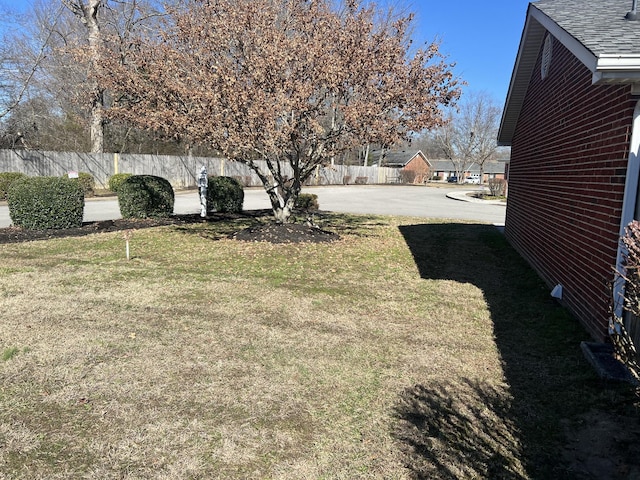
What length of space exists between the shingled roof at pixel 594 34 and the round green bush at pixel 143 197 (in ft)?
32.3

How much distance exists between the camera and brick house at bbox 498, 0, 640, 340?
4.08 metres

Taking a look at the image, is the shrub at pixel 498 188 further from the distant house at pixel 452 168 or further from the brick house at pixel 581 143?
the distant house at pixel 452 168

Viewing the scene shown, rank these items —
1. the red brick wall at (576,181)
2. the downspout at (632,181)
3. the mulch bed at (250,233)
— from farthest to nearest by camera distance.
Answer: the mulch bed at (250,233) → the red brick wall at (576,181) → the downspout at (632,181)

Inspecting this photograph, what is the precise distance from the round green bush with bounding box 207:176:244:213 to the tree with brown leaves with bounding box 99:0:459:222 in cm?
549

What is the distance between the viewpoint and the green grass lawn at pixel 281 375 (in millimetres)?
2666

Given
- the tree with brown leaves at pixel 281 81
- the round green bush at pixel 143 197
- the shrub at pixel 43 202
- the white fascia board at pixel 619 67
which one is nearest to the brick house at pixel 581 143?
the white fascia board at pixel 619 67

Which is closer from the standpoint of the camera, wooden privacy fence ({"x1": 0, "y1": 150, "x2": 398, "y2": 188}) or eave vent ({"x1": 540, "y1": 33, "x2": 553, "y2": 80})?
eave vent ({"x1": 540, "y1": 33, "x2": 553, "y2": 80})

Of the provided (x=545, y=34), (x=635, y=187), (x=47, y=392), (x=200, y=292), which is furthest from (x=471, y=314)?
(x=545, y=34)

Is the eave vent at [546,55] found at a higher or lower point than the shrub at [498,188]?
higher

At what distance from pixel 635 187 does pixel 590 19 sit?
2359 mm

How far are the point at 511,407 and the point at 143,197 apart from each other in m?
11.8

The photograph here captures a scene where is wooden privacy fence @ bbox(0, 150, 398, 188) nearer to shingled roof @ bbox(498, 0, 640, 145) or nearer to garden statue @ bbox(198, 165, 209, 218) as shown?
garden statue @ bbox(198, 165, 209, 218)

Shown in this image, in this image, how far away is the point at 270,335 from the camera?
4.59 m

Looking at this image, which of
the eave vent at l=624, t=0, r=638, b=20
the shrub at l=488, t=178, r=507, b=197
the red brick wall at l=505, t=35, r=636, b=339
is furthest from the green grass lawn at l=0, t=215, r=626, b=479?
the shrub at l=488, t=178, r=507, b=197
